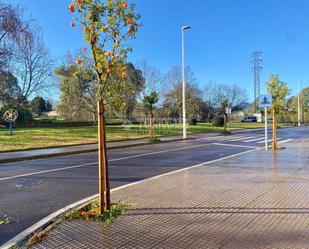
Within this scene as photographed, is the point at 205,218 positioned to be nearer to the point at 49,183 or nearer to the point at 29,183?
the point at 49,183

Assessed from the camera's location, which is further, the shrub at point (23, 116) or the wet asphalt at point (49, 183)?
the shrub at point (23, 116)

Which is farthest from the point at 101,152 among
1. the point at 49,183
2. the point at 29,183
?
the point at 29,183

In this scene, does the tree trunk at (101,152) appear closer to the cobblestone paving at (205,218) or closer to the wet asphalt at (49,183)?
the cobblestone paving at (205,218)

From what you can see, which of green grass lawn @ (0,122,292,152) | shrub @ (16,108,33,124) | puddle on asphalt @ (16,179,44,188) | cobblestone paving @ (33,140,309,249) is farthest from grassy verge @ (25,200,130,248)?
shrub @ (16,108,33,124)

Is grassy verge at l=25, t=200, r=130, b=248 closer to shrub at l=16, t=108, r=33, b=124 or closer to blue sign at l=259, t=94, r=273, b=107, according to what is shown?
blue sign at l=259, t=94, r=273, b=107

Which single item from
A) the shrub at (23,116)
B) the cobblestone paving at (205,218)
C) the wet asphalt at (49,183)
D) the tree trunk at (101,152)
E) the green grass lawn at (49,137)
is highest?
the shrub at (23,116)

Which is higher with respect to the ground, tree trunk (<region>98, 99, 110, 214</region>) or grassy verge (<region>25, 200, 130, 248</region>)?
tree trunk (<region>98, 99, 110, 214</region>)

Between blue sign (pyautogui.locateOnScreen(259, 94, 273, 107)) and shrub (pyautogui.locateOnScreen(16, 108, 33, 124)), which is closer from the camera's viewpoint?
blue sign (pyautogui.locateOnScreen(259, 94, 273, 107))

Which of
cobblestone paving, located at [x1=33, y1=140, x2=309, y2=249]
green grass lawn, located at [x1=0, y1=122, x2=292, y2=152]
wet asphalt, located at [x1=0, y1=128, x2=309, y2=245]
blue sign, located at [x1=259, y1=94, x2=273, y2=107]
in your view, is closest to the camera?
cobblestone paving, located at [x1=33, y1=140, x2=309, y2=249]

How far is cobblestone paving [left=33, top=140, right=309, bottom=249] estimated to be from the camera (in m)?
3.98

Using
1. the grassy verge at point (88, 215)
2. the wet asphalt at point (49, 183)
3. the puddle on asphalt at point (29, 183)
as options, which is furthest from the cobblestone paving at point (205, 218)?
the puddle on asphalt at point (29, 183)

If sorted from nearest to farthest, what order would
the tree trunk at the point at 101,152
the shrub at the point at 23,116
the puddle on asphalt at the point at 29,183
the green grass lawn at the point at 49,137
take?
the tree trunk at the point at 101,152 < the puddle on asphalt at the point at 29,183 < the green grass lawn at the point at 49,137 < the shrub at the point at 23,116

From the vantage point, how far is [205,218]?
15.9ft

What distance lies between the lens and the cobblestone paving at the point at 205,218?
3.98 m
